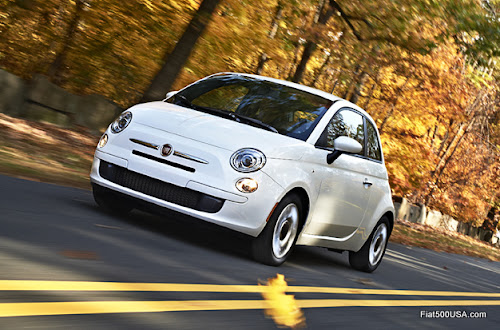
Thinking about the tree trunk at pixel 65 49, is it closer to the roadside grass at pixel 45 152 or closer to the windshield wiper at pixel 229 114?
the roadside grass at pixel 45 152

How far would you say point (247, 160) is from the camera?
6.56m

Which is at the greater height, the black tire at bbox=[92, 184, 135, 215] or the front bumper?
the front bumper

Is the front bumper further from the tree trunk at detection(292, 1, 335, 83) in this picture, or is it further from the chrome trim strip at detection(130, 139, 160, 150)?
the tree trunk at detection(292, 1, 335, 83)

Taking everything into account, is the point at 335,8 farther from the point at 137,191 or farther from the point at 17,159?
the point at 137,191

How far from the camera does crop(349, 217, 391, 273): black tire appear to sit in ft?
29.8

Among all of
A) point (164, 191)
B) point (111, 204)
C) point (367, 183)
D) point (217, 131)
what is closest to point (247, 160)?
point (217, 131)

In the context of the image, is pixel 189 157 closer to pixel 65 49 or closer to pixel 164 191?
pixel 164 191

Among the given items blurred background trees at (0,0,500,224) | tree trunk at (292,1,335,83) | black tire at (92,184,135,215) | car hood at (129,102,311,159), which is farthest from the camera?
tree trunk at (292,1,335,83)

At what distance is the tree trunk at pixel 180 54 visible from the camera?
1467 centimetres

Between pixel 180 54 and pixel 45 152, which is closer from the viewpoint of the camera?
pixel 45 152

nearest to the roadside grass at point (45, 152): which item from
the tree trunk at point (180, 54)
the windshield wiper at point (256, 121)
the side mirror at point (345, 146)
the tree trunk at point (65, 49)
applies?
the tree trunk at point (180, 54)

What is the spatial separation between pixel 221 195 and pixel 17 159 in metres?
4.92

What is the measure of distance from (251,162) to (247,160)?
0.04 metres

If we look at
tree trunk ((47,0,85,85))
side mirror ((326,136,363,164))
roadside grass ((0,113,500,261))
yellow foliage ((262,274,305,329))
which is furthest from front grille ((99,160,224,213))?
tree trunk ((47,0,85,85))
